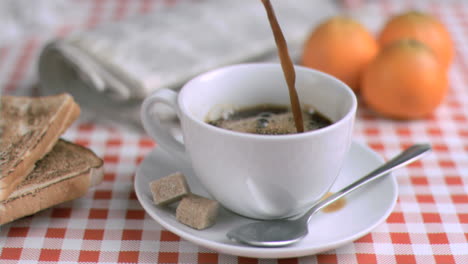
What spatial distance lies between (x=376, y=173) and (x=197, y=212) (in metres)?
0.38

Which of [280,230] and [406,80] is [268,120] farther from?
[406,80]

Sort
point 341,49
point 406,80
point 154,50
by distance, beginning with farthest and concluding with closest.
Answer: point 154,50, point 341,49, point 406,80

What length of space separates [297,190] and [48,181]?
1.60 feet

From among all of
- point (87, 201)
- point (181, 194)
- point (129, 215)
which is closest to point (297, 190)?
point (181, 194)

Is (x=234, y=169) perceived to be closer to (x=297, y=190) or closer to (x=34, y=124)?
(x=297, y=190)

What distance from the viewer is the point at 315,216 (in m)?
1.06

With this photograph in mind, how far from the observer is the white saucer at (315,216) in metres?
0.94

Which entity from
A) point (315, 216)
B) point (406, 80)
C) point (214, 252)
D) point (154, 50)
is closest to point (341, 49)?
point (406, 80)

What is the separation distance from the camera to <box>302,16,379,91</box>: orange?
165cm

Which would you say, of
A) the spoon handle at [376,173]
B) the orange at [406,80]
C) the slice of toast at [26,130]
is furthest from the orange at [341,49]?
the slice of toast at [26,130]

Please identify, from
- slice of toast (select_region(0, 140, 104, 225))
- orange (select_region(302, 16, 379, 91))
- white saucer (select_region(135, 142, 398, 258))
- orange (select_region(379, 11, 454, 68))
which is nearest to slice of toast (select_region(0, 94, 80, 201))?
slice of toast (select_region(0, 140, 104, 225))

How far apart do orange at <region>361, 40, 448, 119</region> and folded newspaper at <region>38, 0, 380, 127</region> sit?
412 mm

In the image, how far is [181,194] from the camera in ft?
3.55

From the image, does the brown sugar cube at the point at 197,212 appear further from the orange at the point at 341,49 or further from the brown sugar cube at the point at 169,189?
the orange at the point at 341,49
